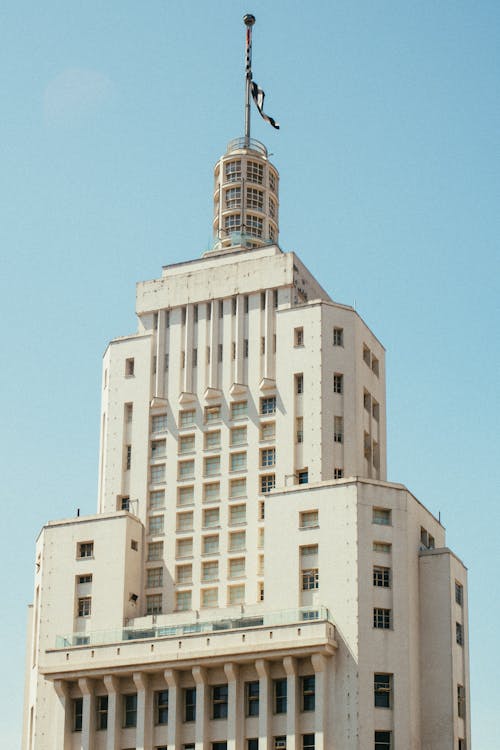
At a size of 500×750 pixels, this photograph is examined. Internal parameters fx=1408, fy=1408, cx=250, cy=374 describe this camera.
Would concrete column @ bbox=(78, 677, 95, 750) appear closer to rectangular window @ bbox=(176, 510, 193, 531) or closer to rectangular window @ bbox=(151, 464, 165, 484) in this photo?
rectangular window @ bbox=(176, 510, 193, 531)

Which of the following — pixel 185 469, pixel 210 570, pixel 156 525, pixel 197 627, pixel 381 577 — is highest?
pixel 185 469

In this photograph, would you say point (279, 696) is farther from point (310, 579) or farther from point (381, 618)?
point (381, 618)

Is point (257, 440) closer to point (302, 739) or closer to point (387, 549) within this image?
point (387, 549)

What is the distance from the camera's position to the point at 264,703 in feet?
291

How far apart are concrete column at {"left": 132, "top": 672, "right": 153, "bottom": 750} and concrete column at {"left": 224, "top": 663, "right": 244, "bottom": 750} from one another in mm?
5763

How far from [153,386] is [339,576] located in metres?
23.9

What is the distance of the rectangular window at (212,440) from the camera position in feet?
337

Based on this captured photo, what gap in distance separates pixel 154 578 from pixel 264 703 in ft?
51.0

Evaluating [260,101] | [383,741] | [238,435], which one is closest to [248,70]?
[260,101]

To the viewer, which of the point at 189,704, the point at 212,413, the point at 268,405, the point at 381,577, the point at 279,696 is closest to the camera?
the point at 279,696

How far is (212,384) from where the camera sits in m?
104

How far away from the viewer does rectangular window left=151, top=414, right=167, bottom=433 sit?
105m

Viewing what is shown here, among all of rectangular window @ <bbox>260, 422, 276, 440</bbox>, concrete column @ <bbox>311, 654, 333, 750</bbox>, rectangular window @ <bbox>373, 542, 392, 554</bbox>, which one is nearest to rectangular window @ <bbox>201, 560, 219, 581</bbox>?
rectangular window @ <bbox>260, 422, 276, 440</bbox>

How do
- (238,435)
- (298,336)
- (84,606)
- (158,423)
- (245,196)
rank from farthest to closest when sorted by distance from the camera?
(245,196), (158,423), (238,435), (298,336), (84,606)
